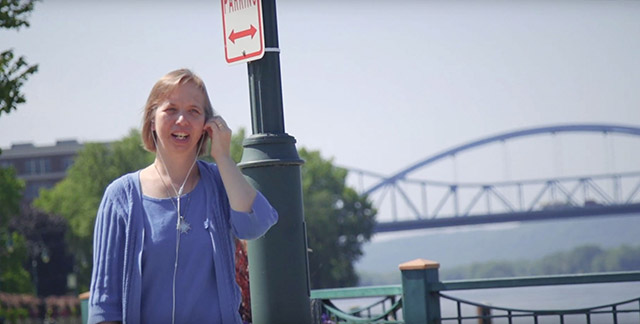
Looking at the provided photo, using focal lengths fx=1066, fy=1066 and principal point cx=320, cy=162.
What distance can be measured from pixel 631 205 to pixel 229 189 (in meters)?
88.4

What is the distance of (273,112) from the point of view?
5.38 meters

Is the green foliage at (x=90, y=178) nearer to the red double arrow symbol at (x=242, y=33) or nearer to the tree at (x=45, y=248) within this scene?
the tree at (x=45, y=248)

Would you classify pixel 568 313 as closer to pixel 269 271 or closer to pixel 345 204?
pixel 269 271

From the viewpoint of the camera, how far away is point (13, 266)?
4738 cm

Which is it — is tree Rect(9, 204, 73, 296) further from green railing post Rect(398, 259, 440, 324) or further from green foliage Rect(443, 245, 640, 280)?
green railing post Rect(398, 259, 440, 324)

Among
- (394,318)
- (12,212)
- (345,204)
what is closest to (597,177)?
(345,204)

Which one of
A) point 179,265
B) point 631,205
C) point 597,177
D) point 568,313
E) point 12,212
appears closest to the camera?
point 179,265

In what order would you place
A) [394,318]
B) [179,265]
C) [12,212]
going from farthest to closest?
[12,212] → [394,318] → [179,265]

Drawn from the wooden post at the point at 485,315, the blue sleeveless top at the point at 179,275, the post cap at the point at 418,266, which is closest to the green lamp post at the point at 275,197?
the post cap at the point at 418,266

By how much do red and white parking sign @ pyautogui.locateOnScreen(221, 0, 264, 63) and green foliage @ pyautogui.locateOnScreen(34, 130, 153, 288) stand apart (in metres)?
46.7

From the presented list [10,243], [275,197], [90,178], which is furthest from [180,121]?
[90,178]

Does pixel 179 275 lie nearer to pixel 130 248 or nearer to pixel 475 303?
pixel 130 248

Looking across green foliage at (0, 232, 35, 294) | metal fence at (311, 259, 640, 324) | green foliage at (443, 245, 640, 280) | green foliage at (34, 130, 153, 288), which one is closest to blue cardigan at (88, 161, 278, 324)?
metal fence at (311, 259, 640, 324)

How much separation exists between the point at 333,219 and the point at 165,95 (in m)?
58.2
